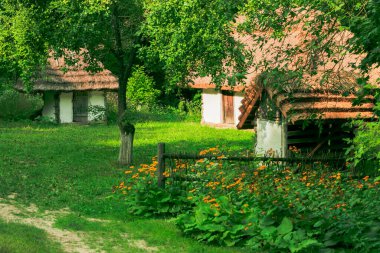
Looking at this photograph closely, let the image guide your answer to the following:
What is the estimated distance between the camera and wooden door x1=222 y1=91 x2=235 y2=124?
30.8 meters

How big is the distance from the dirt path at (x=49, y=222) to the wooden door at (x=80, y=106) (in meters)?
20.3

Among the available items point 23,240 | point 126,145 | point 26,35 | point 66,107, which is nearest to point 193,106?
point 66,107

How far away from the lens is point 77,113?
3419 centimetres

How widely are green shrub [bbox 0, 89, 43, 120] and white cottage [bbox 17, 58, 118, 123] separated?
72cm

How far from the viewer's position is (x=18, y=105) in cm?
3200

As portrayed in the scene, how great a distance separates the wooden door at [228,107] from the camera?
30797mm

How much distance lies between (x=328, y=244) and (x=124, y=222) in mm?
4081

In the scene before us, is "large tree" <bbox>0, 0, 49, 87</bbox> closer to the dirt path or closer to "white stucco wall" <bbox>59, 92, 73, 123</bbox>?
the dirt path

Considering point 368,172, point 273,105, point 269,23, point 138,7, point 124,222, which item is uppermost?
point 138,7

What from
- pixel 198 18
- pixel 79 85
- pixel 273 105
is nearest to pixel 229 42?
pixel 198 18

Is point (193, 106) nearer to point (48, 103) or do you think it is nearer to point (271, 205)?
point (48, 103)

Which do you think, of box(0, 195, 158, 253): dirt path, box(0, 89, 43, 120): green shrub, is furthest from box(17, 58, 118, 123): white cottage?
box(0, 195, 158, 253): dirt path

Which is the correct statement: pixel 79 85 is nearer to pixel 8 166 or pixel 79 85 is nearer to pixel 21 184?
pixel 8 166

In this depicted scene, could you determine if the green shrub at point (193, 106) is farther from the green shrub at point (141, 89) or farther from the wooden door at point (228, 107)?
the wooden door at point (228, 107)
